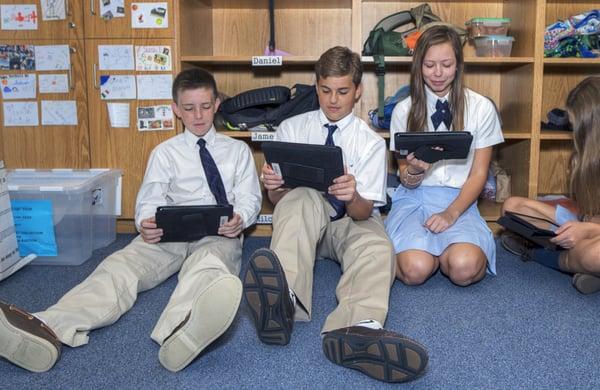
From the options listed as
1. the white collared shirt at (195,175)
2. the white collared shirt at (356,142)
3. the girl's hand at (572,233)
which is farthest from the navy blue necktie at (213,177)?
the girl's hand at (572,233)

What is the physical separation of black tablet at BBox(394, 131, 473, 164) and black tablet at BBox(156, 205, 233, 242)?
0.59 metres

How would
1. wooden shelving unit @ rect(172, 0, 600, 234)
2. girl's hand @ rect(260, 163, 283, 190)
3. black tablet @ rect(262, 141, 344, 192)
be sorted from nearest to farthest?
black tablet @ rect(262, 141, 344, 192) → girl's hand @ rect(260, 163, 283, 190) → wooden shelving unit @ rect(172, 0, 600, 234)

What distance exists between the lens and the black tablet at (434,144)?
1847 mm

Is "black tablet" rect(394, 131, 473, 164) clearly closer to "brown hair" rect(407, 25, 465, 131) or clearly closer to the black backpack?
"brown hair" rect(407, 25, 465, 131)

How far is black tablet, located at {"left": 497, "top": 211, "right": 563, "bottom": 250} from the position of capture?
1961 millimetres

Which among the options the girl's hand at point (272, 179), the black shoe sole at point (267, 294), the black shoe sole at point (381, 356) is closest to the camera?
the black shoe sole at point (381, 356)

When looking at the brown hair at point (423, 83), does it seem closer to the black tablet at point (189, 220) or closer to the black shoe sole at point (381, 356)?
the black tablet at point (189, 220)

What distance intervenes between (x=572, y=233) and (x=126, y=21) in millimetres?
1903

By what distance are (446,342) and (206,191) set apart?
1.00 metres

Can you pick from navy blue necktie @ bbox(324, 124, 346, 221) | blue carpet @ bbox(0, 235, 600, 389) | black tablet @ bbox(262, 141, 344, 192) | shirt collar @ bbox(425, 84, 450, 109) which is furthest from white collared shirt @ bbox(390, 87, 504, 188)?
black tablet @ bbox(262, 141, 344, 192)

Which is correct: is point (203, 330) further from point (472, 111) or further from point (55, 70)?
point (55, 70)

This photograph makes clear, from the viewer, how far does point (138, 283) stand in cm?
176

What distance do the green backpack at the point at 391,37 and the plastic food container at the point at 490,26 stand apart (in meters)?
0.07

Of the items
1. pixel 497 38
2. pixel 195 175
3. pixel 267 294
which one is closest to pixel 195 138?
pixel 195 175
